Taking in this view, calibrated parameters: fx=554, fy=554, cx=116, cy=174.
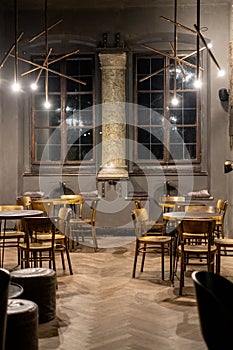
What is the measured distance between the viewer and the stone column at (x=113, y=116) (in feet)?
34.7

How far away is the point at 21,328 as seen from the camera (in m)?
3.66

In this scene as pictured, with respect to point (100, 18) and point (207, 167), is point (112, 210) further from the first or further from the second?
point (100, 18)

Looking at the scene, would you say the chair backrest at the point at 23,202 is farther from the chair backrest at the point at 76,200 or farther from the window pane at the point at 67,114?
the window pane at the point at 67,114

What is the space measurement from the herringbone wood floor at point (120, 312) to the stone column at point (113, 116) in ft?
12.0

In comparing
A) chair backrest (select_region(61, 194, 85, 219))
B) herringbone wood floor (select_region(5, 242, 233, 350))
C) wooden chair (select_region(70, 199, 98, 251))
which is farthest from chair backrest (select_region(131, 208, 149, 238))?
chair backrest (select_region(61, 194, 85, 219))

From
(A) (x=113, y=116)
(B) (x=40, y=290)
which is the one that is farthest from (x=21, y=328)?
(A) (x=113, y=116)

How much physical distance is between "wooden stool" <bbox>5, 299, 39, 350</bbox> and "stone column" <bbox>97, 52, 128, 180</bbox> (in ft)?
22.6

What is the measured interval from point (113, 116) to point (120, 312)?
614 centimetres

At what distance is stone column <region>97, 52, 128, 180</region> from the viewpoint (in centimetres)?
1058

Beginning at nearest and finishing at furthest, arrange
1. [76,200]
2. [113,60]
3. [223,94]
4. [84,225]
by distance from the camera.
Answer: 1. [76,200]
2. [84,225]
3. [223,94]
4. [113,60]

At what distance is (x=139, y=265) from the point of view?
7.24m

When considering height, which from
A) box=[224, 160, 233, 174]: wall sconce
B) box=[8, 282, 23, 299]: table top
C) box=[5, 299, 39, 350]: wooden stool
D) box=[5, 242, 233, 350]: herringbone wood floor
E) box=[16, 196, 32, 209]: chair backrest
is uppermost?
box=[224, 160, 233, 174]: wall sconce

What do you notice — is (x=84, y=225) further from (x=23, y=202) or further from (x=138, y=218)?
(x=138, y=218)

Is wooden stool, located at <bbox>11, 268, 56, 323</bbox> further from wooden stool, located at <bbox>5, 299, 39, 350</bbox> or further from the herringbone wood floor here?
wooden stool, located at <bbox>5, 299, 39, 350</bbox>
